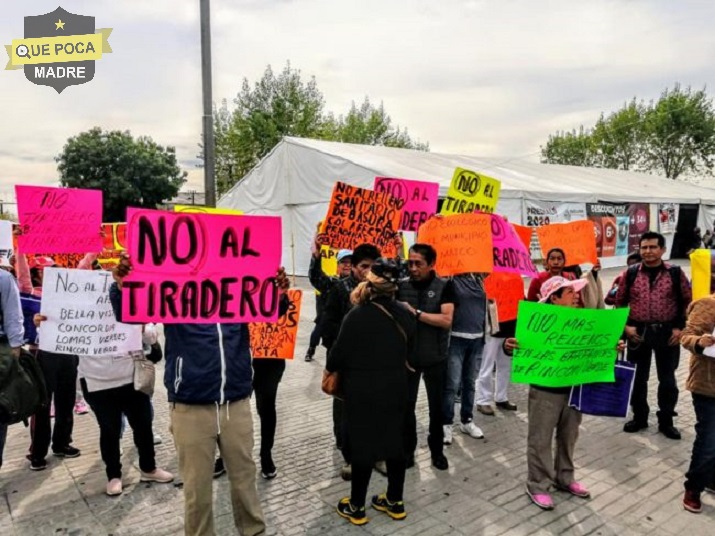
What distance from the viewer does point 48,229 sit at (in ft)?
17.1

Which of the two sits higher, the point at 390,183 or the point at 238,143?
the point at 238,143

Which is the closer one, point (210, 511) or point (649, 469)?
point (210, 511)

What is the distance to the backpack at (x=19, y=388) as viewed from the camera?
3.74m

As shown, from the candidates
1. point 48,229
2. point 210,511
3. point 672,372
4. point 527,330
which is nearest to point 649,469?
point 672,372

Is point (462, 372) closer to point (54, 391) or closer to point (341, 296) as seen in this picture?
point (341, 296)

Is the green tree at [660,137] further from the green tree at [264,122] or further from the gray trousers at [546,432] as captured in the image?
the gray trousers at [546,432]

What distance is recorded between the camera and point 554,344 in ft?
12.5

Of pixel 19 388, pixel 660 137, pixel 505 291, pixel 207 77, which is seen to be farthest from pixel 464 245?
pixel 660 137

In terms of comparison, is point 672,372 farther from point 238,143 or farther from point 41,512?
point 238,143

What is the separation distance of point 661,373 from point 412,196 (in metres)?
3.44

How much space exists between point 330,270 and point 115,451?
4554 millimetres

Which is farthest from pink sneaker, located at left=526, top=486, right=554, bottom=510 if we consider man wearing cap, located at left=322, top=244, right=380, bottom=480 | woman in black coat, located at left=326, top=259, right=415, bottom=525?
man wearing cap, located at left=322, top=244, right=380, bottom=480

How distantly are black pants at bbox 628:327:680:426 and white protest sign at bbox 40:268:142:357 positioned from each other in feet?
16.0

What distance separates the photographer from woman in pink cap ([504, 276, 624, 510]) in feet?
12.8
